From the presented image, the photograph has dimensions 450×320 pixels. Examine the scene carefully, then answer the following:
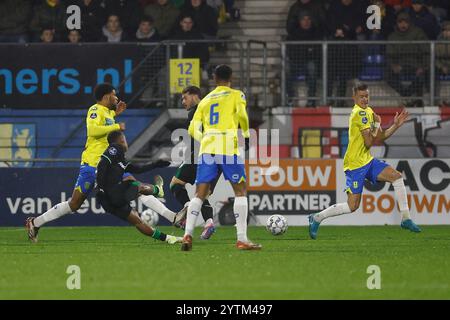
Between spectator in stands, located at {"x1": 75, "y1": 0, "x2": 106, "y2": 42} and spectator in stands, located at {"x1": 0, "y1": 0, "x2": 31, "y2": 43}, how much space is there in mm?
1142

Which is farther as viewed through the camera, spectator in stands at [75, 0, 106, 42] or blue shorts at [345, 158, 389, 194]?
spectator in stands at [75, 0, 106, 42]

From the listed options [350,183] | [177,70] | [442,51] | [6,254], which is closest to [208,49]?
[177,70]

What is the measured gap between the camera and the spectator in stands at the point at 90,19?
25016 millimetres

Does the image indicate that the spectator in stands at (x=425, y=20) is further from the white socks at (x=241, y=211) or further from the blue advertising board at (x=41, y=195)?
the white socks at (x=241, y=211)

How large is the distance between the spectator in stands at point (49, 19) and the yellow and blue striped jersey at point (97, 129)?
27.4 feet

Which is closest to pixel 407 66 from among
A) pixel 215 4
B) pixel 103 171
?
pixel 215 4

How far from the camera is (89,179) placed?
679 inches

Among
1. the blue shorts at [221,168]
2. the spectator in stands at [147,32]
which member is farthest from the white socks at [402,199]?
the spectator in stands at [147,32]

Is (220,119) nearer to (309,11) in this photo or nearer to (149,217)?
(149,217)

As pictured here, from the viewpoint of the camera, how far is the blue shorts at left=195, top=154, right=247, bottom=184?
590 inches

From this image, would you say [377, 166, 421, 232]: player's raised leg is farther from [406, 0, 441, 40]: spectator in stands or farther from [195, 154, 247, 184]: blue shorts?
[406, 0, 441, 40]: spectator in stands

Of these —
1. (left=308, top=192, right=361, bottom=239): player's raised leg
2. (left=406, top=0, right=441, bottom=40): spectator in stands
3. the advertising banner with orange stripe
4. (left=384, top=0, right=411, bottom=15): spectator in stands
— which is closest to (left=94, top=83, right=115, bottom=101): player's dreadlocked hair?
(left=308, top=192, right=361, bottom=239): player's raised leg

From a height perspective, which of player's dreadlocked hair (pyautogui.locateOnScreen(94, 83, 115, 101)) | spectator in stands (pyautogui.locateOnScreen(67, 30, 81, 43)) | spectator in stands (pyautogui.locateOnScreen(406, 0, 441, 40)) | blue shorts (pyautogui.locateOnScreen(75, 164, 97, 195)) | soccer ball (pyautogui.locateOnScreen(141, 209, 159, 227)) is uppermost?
spectator in stands (pyautogui.locateOnScreen(406, 0, 441, 40))
